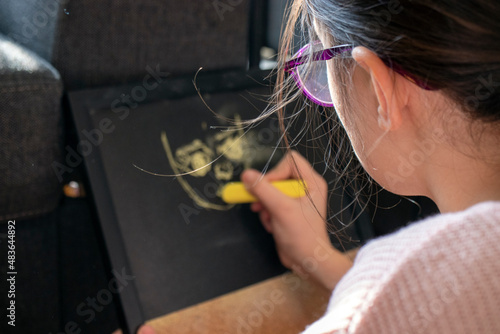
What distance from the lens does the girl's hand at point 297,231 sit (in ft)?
2.48

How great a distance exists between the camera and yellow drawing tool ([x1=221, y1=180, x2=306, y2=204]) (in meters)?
0.77

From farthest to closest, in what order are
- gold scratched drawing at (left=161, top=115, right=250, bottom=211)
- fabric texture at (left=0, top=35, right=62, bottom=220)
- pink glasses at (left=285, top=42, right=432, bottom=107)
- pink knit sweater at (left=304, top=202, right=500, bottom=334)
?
gold scratched drawing at (left=161, top=115, right=250, bottom=211)
fabric texture at (left=0, top=35, right=62, bottom=220)
pink glasses at (left=285, top=42, right=432, bottom=107)
pink knit sweater at (left=304, top=202, right=500, bottom=334)

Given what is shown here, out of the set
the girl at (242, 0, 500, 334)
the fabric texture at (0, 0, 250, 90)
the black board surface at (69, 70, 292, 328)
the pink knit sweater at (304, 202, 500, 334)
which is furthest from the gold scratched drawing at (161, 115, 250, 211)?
the pink knit sweater at (304, 202, 500, 334)

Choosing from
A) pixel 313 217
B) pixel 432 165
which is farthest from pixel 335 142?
pixel 432 165

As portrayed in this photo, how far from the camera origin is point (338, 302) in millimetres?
397

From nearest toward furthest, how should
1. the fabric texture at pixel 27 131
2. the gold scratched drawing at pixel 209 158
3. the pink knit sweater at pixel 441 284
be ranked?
1. the pink knit sweater at pixel 441 284
2. the fabric texture at pixel 27 131
3. the gold scratched drawing at pixel 209 158

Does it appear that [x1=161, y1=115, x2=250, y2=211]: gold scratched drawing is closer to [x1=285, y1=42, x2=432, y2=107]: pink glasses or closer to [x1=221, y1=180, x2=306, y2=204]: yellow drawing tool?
[x1=221, y1=180, x2=306, y2=204]: yellow drawing tool

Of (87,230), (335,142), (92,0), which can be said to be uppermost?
(92,0)

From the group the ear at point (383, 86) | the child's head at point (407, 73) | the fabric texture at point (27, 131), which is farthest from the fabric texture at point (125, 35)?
the ear at point (383, 86)

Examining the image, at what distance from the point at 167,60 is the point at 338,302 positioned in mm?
514

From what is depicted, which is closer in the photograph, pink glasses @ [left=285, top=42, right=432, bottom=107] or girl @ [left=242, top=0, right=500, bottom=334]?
girl @ [left=242, top=0, right=500, bottom=334]

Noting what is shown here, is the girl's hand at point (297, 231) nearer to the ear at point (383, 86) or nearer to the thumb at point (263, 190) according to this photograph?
the thumb at point (263, 190)

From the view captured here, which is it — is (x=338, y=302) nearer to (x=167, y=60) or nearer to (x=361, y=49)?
(x=361, y=49)

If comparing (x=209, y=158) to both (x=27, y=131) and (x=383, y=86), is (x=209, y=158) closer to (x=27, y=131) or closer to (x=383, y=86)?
(x=27, y=131)
